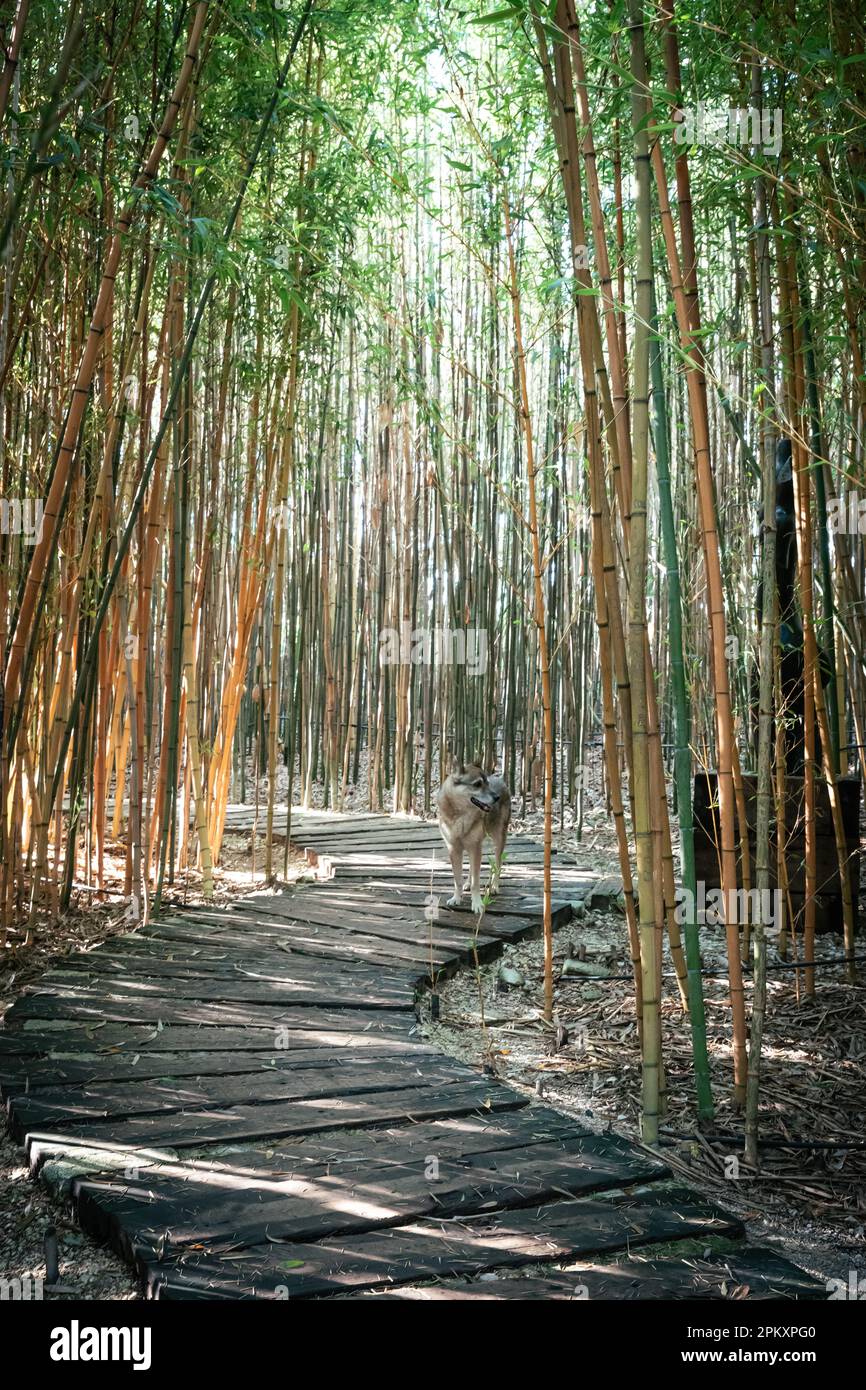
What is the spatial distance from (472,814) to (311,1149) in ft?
5.30

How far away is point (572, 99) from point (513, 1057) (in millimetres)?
1988

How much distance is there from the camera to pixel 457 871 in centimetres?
334

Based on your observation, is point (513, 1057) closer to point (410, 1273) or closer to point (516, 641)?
point (410, 1273)

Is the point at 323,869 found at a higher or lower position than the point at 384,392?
lower

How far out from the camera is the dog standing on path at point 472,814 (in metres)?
3.15

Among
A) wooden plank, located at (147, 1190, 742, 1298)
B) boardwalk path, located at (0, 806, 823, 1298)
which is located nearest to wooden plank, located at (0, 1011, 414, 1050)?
boardwalk path, located at (0, 806, 823, 1298)

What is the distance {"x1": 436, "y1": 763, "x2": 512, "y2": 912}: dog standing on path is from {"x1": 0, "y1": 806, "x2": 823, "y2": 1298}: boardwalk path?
21.7 inches

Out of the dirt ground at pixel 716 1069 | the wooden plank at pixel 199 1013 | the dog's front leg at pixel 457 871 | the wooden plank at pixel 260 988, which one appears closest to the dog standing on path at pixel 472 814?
the dog's front leg at pixel 457 871

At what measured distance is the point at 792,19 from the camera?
2.00 meters

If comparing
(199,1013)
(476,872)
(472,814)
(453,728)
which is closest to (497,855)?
(476,872)

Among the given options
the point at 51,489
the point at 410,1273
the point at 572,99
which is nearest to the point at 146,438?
the point at 51,489

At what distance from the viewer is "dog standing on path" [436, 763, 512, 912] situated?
3.15m

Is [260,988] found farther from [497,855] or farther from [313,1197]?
[497,855]

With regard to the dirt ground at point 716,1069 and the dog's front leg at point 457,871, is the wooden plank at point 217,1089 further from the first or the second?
A: the dog's front leg at point 457,871
